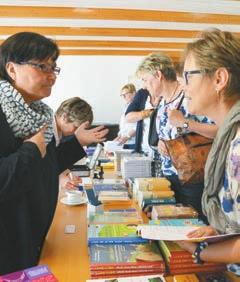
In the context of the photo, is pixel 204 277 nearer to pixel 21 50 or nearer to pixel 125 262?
pixel 125 262

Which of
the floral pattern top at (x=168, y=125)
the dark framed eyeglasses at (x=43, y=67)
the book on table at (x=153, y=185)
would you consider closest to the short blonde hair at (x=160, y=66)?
the floral pattern top at (x=168, y=125)

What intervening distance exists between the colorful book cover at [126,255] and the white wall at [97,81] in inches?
215

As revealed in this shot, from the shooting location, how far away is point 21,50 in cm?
127

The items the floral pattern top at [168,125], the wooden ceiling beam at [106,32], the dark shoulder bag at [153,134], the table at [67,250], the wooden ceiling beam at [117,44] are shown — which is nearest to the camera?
the table at [67,250]

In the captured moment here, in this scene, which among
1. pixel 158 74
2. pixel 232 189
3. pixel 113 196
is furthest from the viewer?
pixel 158 74

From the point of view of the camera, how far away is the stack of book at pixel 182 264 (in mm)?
1035

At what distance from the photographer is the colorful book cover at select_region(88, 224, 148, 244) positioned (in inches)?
45.9

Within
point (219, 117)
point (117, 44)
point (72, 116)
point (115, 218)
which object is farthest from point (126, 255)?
point (117, 44)

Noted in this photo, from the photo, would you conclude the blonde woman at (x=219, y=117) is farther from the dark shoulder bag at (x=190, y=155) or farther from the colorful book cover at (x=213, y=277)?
the dark shoulder bag at (x=190, y=155)

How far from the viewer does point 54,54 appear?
135 centimetres

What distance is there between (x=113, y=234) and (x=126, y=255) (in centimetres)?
14

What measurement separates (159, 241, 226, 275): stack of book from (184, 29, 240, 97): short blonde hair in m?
0.51

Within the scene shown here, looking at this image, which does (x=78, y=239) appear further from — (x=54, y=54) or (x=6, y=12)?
(x=6, y=12)

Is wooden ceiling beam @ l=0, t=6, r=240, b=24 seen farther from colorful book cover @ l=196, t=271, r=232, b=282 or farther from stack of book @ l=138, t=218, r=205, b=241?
colorful book cover @ l=196, t=271, r=232, b=282
